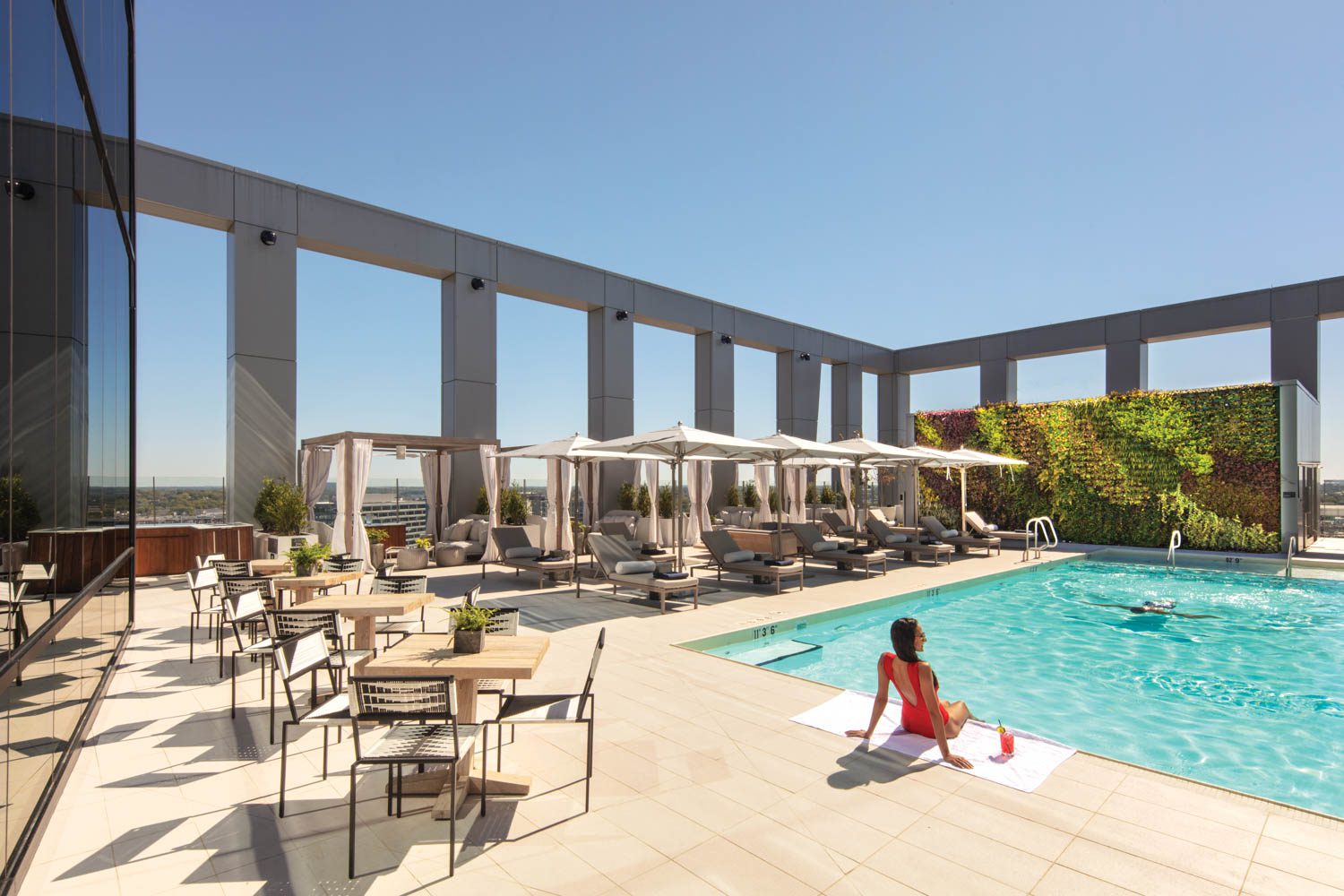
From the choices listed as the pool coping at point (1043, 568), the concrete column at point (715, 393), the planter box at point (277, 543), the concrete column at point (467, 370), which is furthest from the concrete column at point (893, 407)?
the planter box at point (277, 543)

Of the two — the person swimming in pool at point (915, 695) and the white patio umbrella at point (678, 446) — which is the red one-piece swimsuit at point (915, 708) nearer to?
the person swimming in pool at point (915, 695)

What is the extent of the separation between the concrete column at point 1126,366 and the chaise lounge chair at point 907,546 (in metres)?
10.2

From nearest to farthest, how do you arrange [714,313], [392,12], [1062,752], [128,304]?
1. [1062,752]
2. [128,304]
3. [392,12]
4. [714,313]

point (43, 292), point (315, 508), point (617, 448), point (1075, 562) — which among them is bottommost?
point (1075, 562)

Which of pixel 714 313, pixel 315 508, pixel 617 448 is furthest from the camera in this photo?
pixel 714 313

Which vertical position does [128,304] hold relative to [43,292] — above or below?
above

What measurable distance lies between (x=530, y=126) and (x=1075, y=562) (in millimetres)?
15667

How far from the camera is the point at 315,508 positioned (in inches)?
523

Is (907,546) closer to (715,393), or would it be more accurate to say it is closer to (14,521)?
(715,393)

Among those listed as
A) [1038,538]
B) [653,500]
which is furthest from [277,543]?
[1038,538]

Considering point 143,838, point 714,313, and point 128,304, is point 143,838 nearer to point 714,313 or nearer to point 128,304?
point 128,304

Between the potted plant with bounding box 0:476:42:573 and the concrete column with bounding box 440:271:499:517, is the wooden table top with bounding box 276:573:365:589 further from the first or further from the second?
the concrete column with bounding box 440:271:499:517

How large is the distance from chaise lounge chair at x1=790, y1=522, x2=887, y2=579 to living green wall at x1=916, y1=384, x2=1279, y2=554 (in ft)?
26.3

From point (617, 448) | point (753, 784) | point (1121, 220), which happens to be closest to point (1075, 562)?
point (1121, 220)
